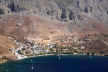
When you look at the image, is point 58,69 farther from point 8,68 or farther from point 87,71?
point 8,68

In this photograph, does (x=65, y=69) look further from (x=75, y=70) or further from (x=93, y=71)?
(x=93, y=71)

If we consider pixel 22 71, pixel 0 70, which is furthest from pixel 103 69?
pixel 0 70

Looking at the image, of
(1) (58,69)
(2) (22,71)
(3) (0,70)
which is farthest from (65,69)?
(3) (0,70)

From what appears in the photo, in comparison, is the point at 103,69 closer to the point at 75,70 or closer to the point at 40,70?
the point at 75,70

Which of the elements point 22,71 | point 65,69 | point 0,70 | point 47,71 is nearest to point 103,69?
point 65,69

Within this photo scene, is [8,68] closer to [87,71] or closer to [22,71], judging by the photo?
[22,71]

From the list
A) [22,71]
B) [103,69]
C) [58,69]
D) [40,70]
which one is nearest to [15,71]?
[22,71]
